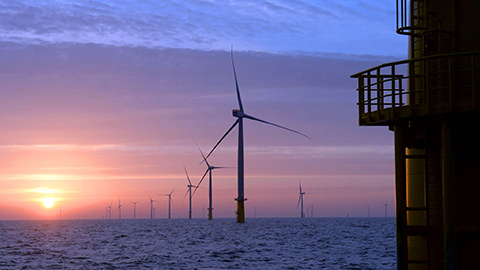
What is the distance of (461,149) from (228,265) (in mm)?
30303

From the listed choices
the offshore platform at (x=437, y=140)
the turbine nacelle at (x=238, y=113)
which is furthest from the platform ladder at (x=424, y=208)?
the turbine nacelle at (x=238, y=113)

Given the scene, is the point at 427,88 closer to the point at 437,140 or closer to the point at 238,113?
the point at 437,140

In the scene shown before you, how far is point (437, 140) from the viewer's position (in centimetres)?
2306

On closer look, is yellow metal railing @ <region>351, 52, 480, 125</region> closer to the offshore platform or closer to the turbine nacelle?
the offshore platform

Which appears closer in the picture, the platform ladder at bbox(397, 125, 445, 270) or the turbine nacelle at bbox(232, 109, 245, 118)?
the platform ladder at bbox(397, 125, 445, 270)

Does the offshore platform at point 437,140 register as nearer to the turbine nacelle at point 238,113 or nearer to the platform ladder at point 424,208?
the platform ladder at point 424,208

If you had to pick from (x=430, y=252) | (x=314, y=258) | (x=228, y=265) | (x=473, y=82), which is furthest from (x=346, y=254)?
(x=473, y=82)

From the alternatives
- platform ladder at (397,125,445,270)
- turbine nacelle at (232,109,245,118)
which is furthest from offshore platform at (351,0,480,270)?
turbine nacelle at (232,109,245,118)

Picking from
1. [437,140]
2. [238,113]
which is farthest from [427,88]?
[238,113]

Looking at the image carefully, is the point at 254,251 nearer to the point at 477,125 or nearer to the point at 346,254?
the point at 346,254

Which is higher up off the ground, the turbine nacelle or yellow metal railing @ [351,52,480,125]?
the turbine nacelle

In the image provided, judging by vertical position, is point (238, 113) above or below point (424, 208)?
above

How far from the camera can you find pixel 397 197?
74.2ft

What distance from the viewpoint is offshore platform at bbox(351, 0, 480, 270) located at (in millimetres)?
21406
